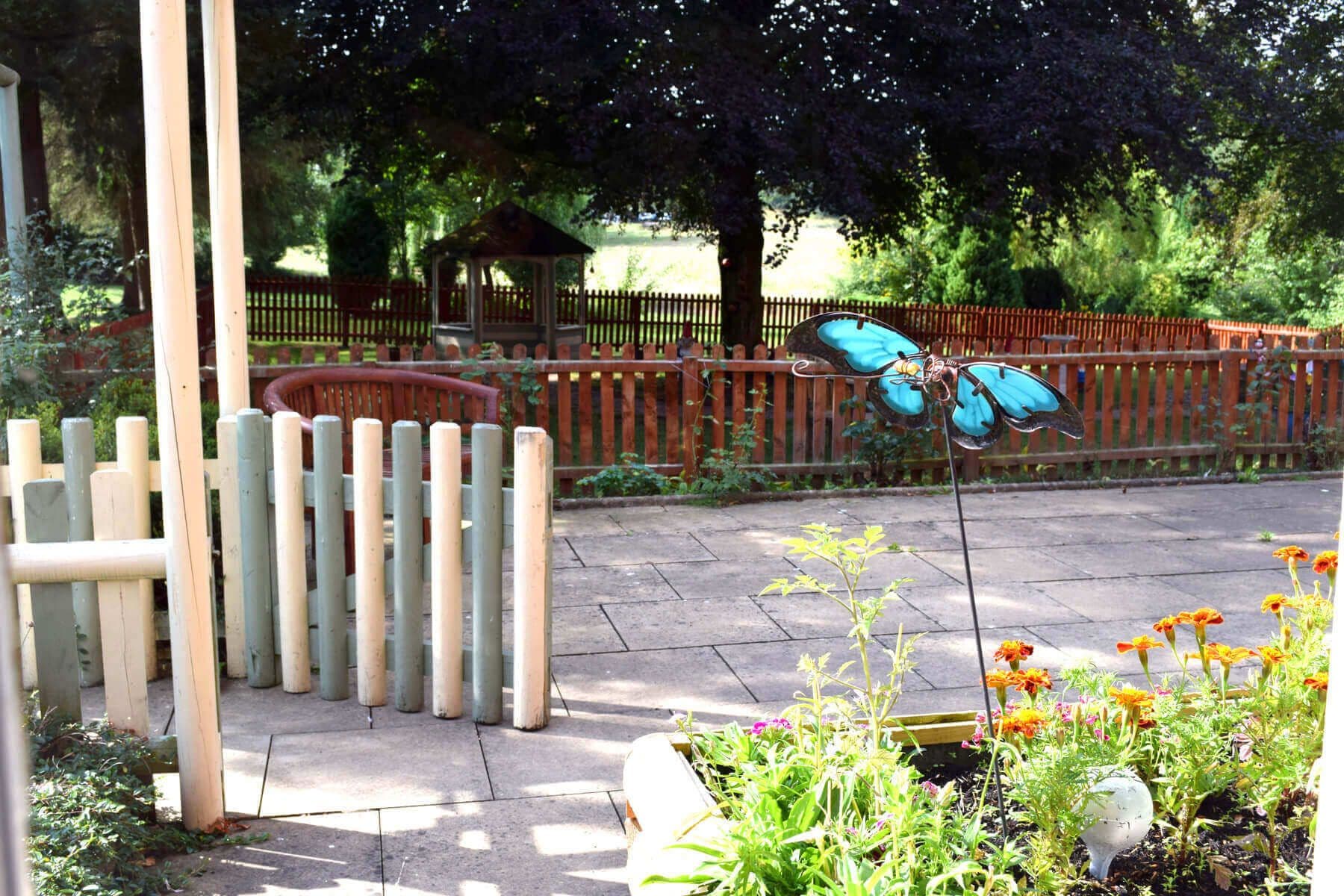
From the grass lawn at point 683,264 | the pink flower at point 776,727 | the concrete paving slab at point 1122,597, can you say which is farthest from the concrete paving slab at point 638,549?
the grass lawn at point 683,264

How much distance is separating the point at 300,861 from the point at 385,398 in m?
4.94

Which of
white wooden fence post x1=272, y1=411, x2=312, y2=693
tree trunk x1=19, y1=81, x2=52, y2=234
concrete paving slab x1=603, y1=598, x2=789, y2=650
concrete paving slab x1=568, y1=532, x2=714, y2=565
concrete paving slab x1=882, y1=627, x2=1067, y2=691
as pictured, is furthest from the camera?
tree trunk x1=19, y1=81, x2=52, y2=234

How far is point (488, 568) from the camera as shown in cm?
450

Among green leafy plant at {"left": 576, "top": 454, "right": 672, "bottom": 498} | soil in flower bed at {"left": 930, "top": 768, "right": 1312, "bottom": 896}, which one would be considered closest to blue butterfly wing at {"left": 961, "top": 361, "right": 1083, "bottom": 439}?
soil in flower bed at {"left": 930, "top": 768, "right": 1312, "bottom": 896}

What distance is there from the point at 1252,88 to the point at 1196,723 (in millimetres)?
12550

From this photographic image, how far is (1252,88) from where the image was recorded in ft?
44.6

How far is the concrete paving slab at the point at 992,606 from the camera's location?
605 cm

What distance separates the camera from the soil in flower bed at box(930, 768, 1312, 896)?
292 centimetres

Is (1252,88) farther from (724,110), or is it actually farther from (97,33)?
(97,33)

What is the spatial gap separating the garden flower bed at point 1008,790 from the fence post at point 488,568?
1.27 m

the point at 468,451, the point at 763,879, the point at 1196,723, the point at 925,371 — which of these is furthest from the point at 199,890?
the point at 468,451

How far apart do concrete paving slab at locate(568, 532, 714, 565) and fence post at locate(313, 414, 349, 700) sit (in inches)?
95.7

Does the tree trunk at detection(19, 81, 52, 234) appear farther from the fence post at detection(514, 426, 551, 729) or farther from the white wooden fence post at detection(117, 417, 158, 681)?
the fence post at detection(514, 426, 551, 729)

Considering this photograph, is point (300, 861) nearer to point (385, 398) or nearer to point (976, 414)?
point (976, 414)
